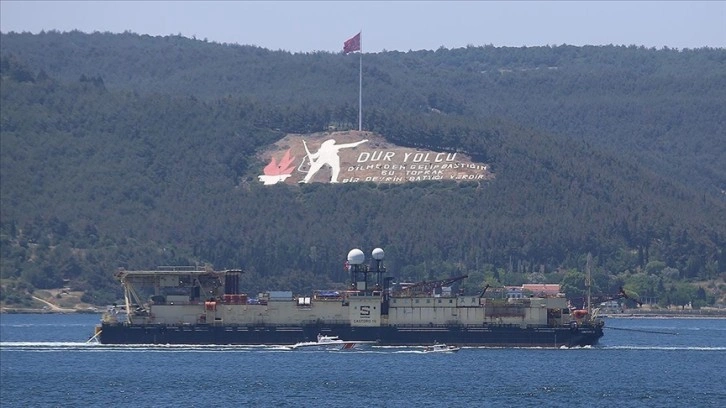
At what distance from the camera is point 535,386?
360 feet

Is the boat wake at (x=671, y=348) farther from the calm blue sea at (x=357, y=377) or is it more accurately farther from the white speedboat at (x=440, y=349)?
the white speedboat at (x=440, y=349)

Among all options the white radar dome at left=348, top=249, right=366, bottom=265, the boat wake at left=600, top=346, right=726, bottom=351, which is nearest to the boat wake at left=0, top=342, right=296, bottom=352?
the white radar dome at left=348, top=249, right=366, bottom=265

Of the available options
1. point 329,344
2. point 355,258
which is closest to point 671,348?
point 355,258

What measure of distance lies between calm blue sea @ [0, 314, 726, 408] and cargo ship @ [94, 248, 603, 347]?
1346 mm

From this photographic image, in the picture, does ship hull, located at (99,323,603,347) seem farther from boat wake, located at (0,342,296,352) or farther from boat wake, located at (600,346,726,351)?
boat wake, located at (600,346,726,351)

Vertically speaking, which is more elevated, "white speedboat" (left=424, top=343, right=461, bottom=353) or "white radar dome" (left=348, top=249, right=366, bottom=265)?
"white radar dome" (left=348, top=249, right=366, bottom=265)

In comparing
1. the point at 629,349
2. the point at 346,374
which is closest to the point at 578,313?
the point at 629,349

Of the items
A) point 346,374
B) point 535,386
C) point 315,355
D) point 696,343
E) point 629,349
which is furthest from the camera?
point 696,343

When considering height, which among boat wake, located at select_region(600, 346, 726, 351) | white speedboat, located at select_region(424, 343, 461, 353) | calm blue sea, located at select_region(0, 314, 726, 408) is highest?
boat wake, located at select_region(600, 346, 726, 351)

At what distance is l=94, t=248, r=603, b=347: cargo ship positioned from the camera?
453 ft

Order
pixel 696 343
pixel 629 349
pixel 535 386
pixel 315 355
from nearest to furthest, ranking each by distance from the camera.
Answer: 1. pixel 535 386
2. pixel 315 355
3. pixel 629 349
4. pixel 696 343

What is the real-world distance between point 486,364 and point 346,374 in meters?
11.6

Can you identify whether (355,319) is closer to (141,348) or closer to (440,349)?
(440,349)

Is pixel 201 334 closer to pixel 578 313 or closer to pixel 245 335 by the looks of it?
pixel 245 335
